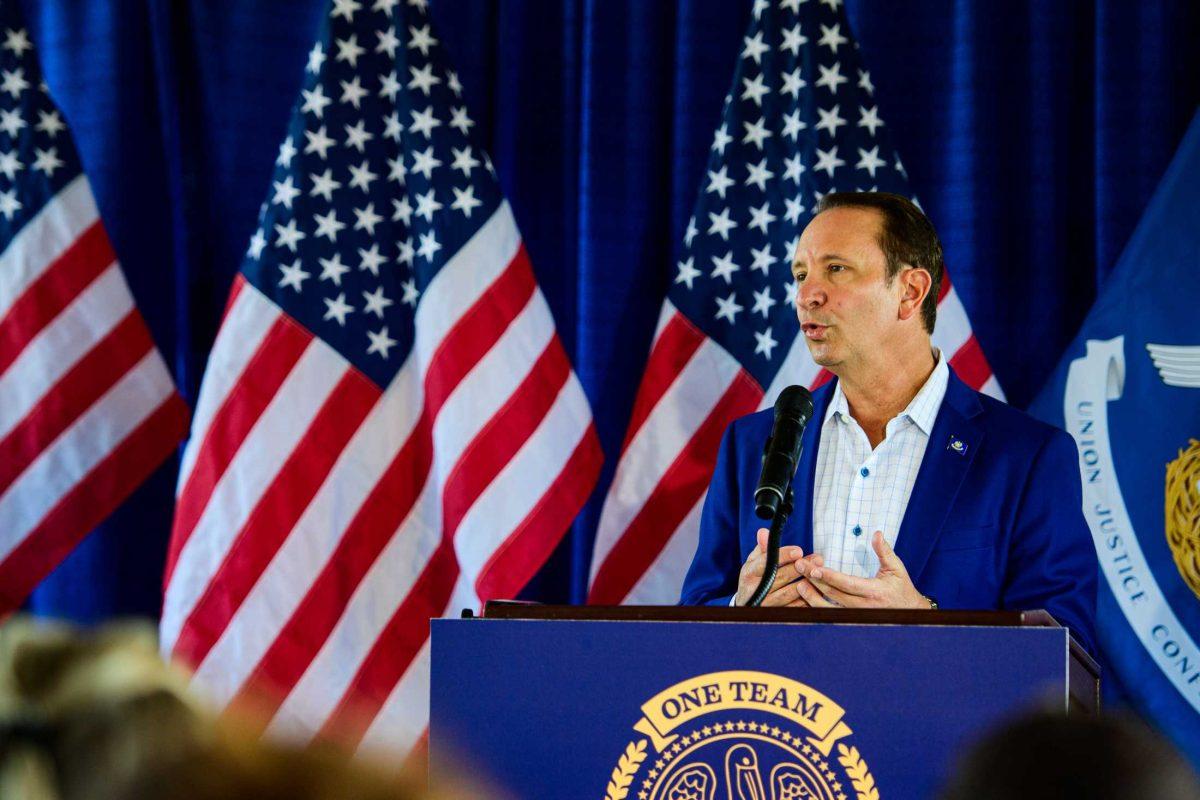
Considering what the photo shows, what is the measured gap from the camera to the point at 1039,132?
174 inches

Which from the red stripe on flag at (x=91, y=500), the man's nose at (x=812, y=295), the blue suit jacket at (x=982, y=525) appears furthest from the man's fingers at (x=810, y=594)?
the red stripe on flag at (x=91, y=500)

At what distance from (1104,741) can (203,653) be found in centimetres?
380

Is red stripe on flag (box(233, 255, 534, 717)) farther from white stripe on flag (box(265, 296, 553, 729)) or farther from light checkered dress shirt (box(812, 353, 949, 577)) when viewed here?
light checkered dress shirt (box(812, 353, 949, 577))

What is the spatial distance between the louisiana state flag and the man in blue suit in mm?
910

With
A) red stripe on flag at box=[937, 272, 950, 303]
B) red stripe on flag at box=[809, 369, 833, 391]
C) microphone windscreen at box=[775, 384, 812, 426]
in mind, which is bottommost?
microphone windscreen at box=[775, 384, 812, 426]

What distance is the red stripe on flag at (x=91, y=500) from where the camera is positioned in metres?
4.39

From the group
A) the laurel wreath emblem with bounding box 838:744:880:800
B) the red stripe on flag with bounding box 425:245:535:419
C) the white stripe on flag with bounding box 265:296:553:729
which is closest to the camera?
the laurel wreath emblem with bounding box 838:744:880:800

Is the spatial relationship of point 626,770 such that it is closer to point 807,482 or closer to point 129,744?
point 807,482

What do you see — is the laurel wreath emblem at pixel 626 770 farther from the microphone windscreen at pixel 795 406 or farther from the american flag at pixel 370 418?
the american flag at pixel 370 418

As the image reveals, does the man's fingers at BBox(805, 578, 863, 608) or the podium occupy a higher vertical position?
the man's fingers at BBox(805, 578, 863, 608)

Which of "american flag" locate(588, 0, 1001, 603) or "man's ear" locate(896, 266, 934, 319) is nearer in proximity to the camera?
"man's ear" locate(896, 266, 934, 319)

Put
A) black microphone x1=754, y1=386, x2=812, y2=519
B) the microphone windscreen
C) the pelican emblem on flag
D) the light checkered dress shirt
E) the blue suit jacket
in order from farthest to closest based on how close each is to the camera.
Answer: the pelican emblem on flag < the light checkered dress shirt < the blue suit jacket < the microphone windscreen < black microphone x1=754, y1=386, x2=812, y2=519

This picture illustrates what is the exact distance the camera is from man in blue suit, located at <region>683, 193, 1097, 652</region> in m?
2.92

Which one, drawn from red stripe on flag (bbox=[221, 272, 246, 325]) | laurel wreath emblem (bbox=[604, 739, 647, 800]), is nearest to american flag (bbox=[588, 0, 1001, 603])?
red stripe on flag (bbox=[221, 272, 246, 325])
